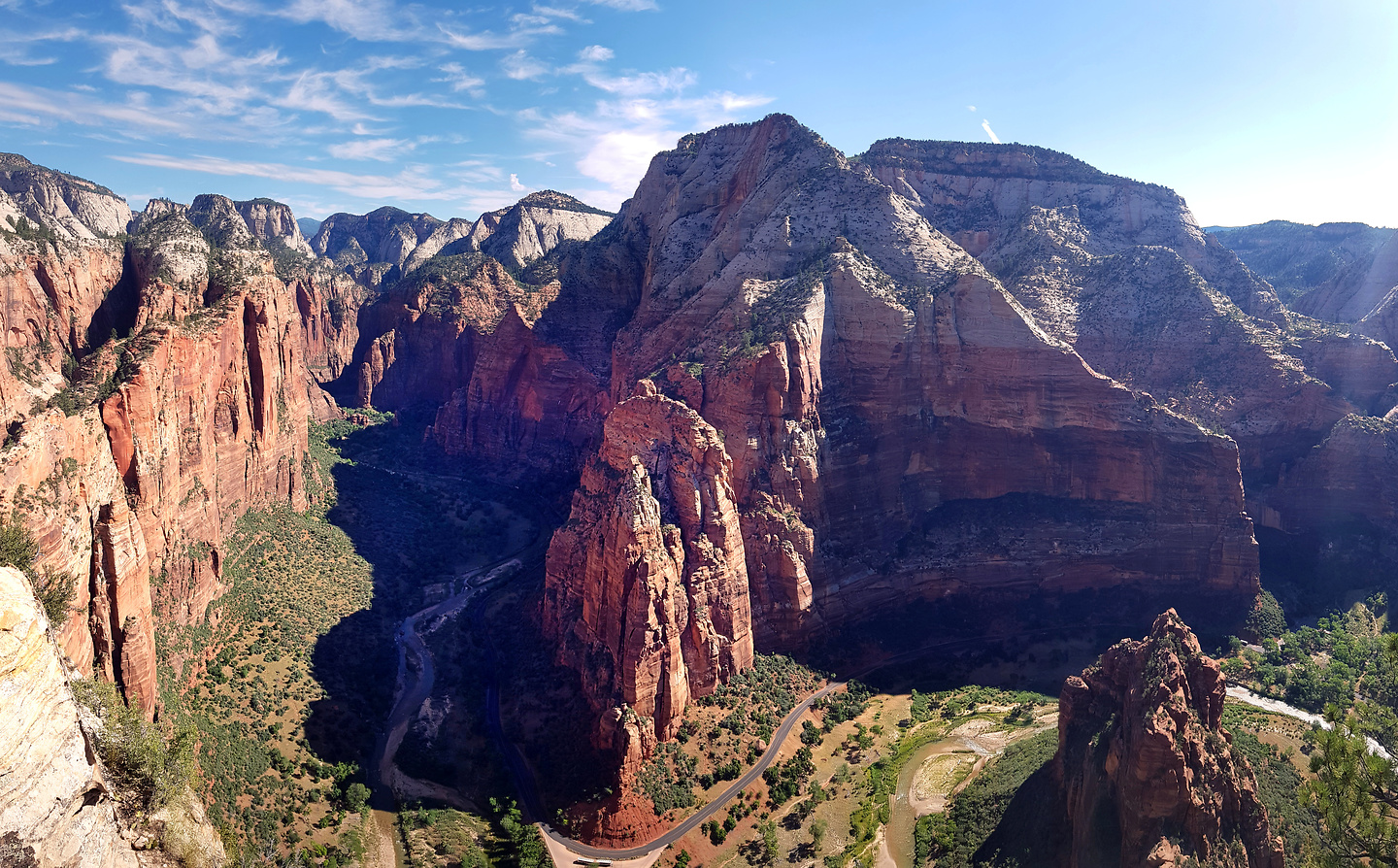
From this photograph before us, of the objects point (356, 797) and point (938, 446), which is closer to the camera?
point (356, 797)

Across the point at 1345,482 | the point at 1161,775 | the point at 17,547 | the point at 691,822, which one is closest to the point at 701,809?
the point at 691,822

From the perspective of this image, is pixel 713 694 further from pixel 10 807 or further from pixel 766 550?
pixel 10 807

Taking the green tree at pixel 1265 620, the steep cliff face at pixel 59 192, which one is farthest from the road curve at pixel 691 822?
the steep cliff face at pixel 59 192

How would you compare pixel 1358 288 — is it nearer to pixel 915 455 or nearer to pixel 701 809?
pixel 915 455

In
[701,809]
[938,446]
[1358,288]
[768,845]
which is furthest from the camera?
[1358,288]

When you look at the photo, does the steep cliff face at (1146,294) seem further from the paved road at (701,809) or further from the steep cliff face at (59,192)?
the steep cliff face at (59,192)

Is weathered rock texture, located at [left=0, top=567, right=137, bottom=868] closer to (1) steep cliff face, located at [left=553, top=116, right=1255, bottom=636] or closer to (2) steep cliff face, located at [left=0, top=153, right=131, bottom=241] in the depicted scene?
(1) steep cliff face, located at [left=553, top=116, right=1255, bottom=636]
